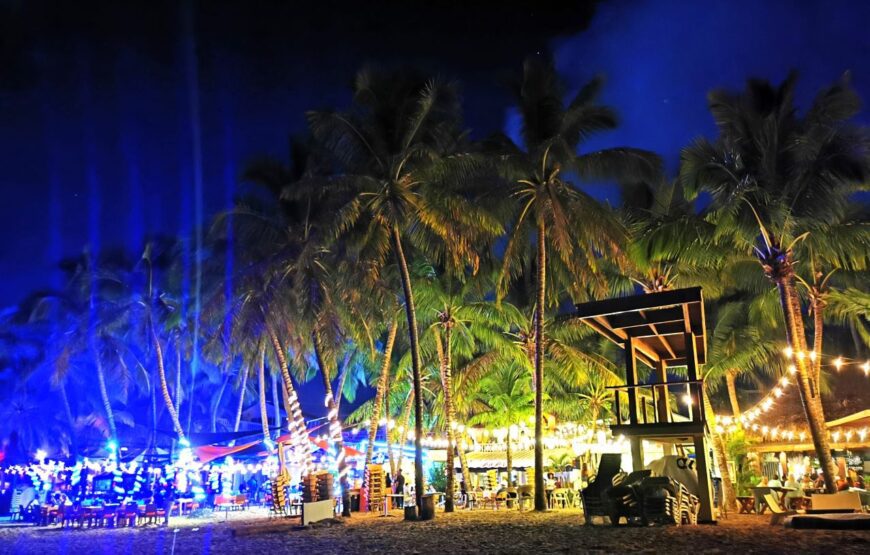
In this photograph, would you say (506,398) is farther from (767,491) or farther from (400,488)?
(767,491)

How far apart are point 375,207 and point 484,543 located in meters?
11.2

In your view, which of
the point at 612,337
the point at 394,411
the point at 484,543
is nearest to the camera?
the point at 484,543

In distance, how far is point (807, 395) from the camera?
55.9ft

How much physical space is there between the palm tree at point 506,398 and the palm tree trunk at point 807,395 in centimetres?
1388

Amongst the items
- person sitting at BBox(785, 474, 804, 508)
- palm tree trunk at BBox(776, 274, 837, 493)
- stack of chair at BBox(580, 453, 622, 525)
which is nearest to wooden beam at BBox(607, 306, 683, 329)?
stack of chair at BBox(580, 453, 622, 525)

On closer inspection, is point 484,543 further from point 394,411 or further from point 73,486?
point 394,411

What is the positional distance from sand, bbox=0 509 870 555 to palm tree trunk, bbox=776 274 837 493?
2.49 m

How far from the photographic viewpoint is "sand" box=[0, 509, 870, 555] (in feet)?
32.8

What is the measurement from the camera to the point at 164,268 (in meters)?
35.6

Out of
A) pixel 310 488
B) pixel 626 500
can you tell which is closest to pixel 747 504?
pixel 626 500

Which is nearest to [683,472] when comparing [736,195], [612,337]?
[612,337]

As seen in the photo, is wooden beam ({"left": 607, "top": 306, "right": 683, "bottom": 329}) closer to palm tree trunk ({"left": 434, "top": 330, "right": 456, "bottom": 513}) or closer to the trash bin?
the trash bin

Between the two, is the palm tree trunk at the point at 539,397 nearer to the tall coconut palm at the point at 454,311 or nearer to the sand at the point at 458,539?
the sand at the point at 458,539

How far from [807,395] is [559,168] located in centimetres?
912
